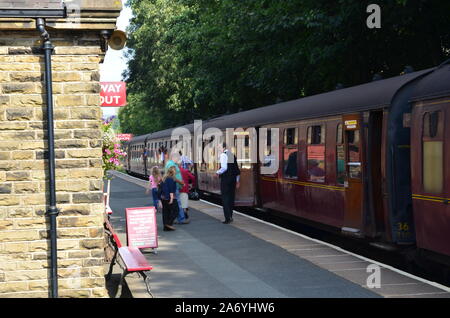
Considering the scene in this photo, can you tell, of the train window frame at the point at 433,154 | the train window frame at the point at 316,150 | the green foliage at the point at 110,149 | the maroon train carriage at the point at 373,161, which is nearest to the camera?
the train window frame at the point at 433,154

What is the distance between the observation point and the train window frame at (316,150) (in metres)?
14.4

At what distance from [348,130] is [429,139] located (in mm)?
3044

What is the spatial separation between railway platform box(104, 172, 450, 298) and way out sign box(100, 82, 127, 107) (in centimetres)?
274

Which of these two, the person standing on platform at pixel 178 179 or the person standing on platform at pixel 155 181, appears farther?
the person standing on platform at pixel 155 181

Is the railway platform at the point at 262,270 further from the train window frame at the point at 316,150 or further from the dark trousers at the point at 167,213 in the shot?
the train window frame at the point at 316,150

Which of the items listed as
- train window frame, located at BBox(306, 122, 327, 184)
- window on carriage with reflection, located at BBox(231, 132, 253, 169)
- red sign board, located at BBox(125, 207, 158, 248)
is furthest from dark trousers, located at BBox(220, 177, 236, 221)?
red sign board, located at BBox(125, 207, 158, 248)

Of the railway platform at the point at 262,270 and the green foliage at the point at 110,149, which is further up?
the green foliage at the point at 110,149

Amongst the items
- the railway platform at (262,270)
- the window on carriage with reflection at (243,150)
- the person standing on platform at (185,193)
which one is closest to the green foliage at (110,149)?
the railway platform at (262,270)

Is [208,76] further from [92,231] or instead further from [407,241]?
[92,231]

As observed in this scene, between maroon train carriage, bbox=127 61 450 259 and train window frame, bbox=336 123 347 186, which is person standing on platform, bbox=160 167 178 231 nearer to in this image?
maroon train carriage, bbox=127 61 450 259

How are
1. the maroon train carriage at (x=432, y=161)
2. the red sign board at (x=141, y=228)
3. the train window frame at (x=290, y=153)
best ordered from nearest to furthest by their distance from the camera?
1. the maroon train carriage at (x=432, y=161)
2. the red sign board at (x=141, y=228)
3. the train window frame at (x=290, y=153)

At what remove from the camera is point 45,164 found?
26.7 feet

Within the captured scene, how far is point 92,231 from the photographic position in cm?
824

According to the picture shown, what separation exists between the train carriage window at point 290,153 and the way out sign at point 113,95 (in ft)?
14.3
